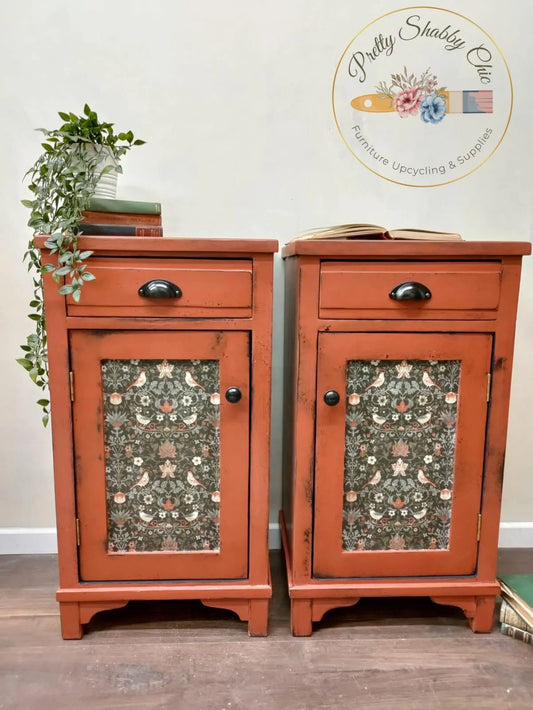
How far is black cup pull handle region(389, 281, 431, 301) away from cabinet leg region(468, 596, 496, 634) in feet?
2.50

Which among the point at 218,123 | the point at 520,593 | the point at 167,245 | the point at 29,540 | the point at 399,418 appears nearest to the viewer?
the point at 167,245

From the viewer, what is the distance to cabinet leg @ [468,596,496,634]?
1244 mm

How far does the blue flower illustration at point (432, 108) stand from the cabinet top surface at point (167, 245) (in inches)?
31.0

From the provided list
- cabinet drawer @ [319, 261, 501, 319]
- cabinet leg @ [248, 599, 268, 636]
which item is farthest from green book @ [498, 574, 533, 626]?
cabinet drawer @ [319, 261, 501, 319]

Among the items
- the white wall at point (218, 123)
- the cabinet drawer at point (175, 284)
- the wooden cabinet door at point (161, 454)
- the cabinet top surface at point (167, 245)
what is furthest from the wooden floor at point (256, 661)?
the cabinet top surface at point (167, 245)

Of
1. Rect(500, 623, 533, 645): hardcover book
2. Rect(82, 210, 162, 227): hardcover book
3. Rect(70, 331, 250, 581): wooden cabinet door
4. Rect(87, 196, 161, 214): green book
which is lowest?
Rect(500, 623, 533, 645): hardcover book

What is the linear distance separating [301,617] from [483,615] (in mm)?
454

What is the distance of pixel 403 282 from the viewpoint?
113 cm

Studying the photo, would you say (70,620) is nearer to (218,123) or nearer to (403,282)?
(403,282)

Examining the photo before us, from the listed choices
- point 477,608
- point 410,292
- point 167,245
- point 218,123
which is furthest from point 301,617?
point 218,123

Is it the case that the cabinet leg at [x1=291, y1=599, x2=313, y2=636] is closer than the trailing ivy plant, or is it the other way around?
the trailing ivy plant

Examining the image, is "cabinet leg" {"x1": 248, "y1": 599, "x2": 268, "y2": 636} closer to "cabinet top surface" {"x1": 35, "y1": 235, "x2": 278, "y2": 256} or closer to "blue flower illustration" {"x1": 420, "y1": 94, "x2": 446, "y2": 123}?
"cabinet top surface" {"x1": 35, "y1": 235, "x2": 278, "y2": 256}

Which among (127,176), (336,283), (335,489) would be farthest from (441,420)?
(127,176)

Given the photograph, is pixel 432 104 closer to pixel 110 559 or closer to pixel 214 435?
pixel 214 435
